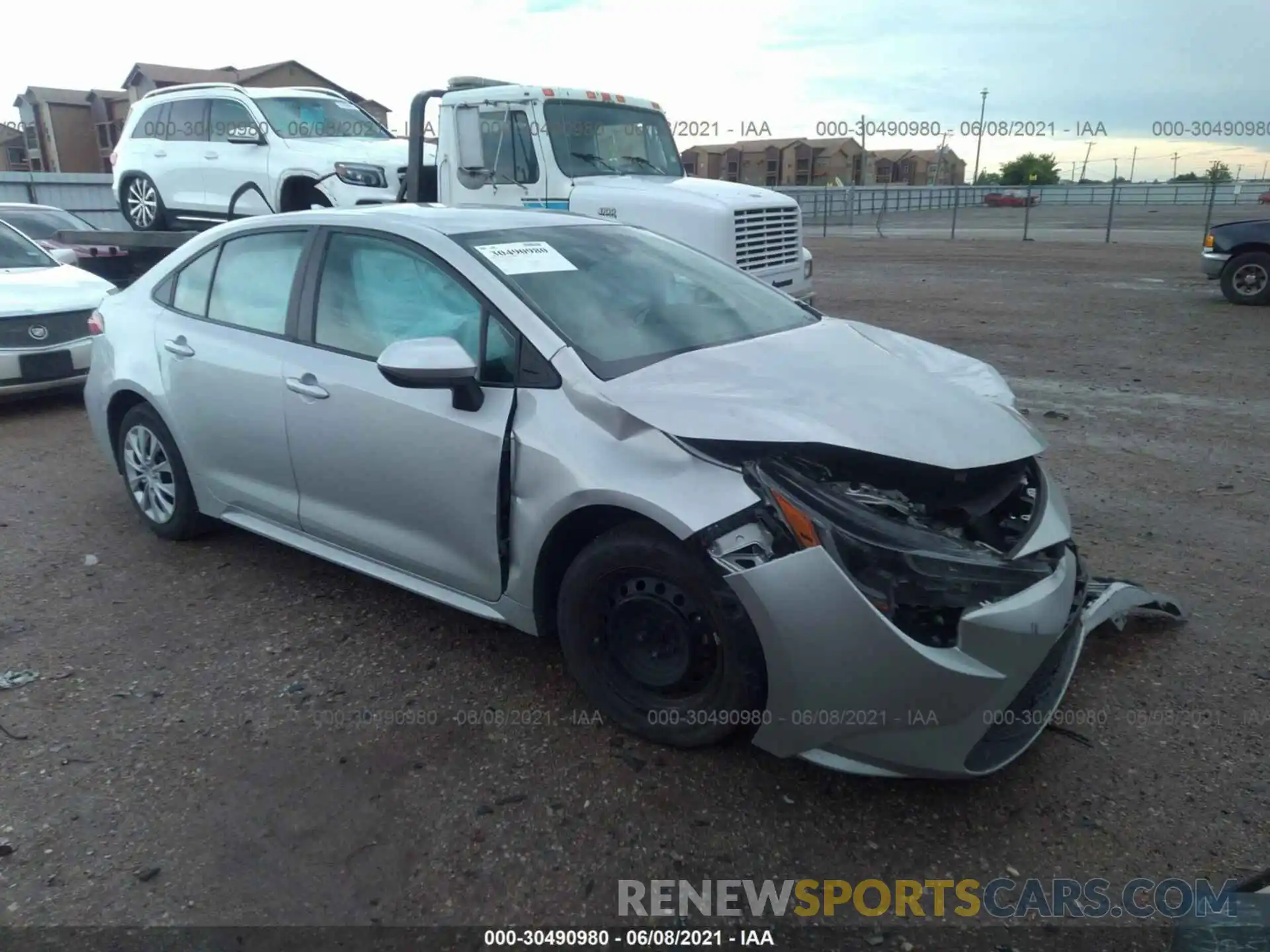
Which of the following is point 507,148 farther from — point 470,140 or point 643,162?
point 643,162

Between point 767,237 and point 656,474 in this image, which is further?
point 767,237

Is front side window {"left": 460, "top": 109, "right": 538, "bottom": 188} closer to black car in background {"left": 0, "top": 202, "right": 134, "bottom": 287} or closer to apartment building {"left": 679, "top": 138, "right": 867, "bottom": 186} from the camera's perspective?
A: black car in background {"left": 0, "top": 202, "right": 134, "bottom": 287}

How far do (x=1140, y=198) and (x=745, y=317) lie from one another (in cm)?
5612

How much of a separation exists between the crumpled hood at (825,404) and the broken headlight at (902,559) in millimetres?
180

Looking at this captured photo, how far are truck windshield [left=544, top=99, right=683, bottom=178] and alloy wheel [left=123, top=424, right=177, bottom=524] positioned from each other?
5.20 metres

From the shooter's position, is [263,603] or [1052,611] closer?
[1052,611]

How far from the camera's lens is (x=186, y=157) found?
1081 centimetres

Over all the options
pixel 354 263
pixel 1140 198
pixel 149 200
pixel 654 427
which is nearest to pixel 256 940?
pixel 654 427

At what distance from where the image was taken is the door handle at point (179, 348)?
434 centimetres

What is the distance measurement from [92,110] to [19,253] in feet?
128

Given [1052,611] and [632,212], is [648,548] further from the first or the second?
[632,212]

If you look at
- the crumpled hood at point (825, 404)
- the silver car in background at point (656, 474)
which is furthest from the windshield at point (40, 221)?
the crumpled hood at point (825, 404)

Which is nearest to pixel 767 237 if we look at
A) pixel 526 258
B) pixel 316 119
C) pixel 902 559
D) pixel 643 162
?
pixel 643 162

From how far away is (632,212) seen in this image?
28.2 feet
